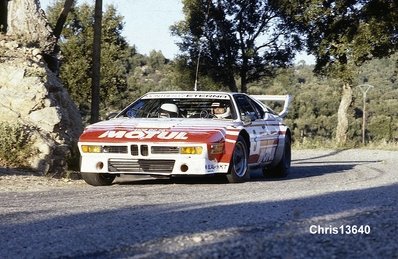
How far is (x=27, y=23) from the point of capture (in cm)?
1439

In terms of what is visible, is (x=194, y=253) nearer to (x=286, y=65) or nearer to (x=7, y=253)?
(x=7, y=253)

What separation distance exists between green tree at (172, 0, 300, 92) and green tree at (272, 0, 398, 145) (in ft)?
5.28

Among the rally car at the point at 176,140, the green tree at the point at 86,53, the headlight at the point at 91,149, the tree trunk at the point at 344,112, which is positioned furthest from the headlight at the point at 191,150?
the green tree at the point at 86,53

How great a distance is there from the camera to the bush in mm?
11023

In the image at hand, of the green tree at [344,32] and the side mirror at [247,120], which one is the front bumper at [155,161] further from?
the green tree at [344,32]

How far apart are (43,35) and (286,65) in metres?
19.7

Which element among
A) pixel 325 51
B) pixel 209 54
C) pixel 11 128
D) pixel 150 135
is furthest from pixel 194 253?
pixel 209 54

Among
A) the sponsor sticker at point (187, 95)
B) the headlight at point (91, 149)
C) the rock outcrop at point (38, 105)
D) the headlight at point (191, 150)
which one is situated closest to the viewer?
the headlight at point (191, 150)

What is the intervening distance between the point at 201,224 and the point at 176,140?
3784 mm

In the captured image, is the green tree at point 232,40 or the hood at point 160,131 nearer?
the hood at point 160,131

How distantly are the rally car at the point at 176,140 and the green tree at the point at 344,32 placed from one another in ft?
58.9

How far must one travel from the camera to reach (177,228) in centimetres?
507

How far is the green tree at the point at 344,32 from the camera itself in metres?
27.3

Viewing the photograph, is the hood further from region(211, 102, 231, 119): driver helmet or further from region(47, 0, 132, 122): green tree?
region(47, 0, 132, 122): green tree
